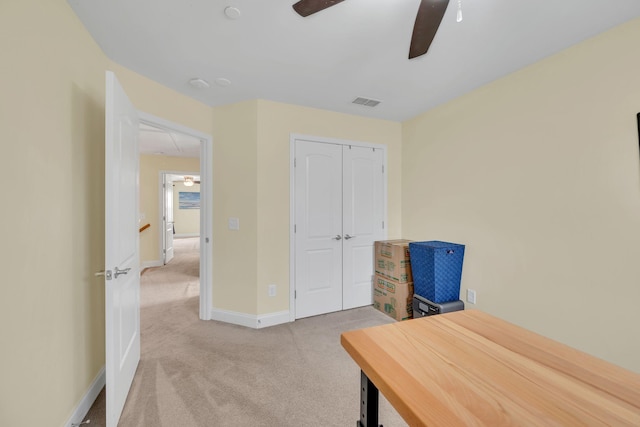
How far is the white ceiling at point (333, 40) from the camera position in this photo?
1562mm

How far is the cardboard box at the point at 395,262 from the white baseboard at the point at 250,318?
50.7 inches

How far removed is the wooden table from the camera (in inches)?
22.6

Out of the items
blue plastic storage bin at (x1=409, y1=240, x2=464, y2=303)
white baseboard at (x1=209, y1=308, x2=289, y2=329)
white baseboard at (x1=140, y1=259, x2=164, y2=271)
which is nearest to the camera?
blue plastic storage bin at (x1=409, y1=240, x2=464, y2=303)

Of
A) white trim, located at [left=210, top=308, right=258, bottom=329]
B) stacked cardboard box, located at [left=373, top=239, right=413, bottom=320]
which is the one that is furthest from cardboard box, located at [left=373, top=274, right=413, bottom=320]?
white trim, located at [left=210, top=308, right=258, bottom=329]

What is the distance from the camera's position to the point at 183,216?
35.5 feet

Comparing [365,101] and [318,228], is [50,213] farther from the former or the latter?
[365,101]

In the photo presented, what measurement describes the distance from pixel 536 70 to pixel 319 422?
3.06 meters

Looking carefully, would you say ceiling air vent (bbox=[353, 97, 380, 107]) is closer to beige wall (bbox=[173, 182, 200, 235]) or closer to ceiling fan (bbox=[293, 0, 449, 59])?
ceiling fan (bbox=[293, 0, 449, 59])

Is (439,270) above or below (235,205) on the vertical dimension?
below

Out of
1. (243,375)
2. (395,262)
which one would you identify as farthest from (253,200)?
(395,262)

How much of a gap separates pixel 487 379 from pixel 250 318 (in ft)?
8.43

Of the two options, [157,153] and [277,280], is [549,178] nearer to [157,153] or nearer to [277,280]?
[277,280]

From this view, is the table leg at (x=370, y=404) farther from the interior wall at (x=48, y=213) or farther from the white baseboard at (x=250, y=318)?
the white baseboard at (x=250, y=318)

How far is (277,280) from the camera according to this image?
296 centimetres
